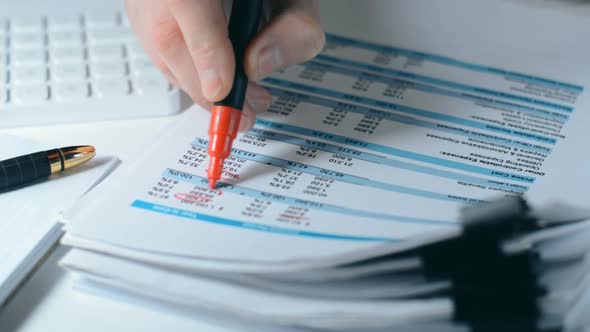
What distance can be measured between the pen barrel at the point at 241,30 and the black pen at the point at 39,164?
0.13 metres

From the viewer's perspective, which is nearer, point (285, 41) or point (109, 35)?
point (285, 41)

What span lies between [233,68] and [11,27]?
0.32 metres

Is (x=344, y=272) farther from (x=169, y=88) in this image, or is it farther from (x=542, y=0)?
(x=542, y=0)

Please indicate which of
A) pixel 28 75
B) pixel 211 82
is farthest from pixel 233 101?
pixel 28 75

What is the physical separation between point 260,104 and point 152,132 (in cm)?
10

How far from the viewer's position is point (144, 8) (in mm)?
546

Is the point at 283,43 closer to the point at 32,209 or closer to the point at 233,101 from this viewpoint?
the point at 233,101

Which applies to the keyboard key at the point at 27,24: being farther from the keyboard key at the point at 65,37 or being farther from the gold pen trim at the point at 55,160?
the gold pen trim at the point at 55,160

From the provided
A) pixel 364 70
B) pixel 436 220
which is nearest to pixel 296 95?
pixel 364 70

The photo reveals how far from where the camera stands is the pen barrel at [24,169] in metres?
0.48

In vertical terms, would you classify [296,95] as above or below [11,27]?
below

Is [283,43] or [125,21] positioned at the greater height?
[125,21]

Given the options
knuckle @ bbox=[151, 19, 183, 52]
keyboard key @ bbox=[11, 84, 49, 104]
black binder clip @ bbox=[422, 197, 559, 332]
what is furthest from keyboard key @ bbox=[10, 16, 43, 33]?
black binder clip @ bbox=[422, 197, 559, 332]

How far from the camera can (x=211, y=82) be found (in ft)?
1.54
